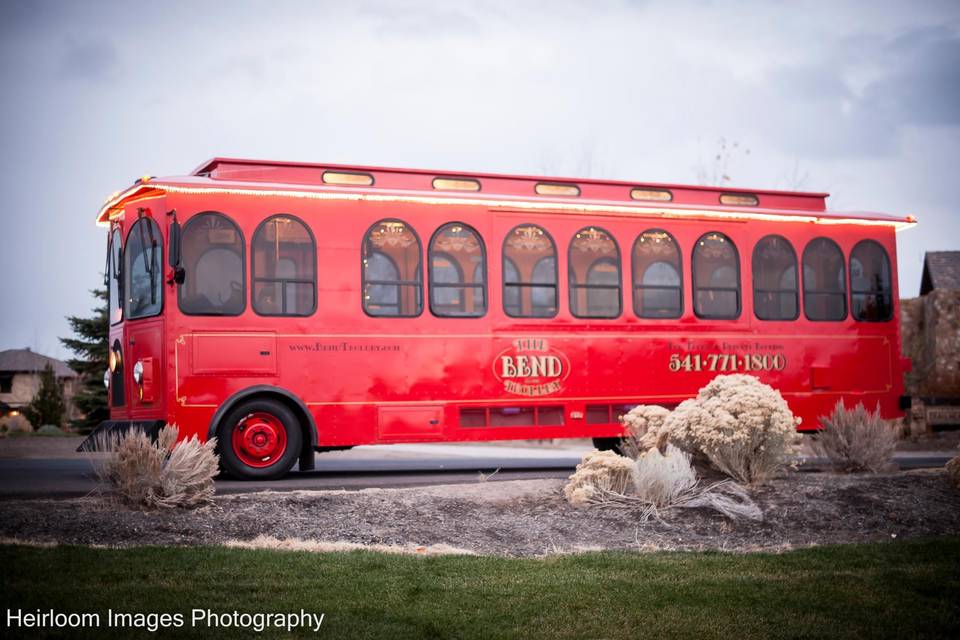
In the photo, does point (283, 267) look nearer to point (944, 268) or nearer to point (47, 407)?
point (47, 407)

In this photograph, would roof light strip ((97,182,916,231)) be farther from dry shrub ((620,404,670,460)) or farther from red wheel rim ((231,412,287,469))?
dry shrub ((620,404,670,460))

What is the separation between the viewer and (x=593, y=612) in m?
5.67

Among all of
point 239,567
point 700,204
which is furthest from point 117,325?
point 700,204

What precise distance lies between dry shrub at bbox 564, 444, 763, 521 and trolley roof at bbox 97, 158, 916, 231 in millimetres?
4481

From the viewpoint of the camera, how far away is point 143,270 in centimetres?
1195

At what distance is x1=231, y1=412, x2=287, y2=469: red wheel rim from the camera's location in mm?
11484

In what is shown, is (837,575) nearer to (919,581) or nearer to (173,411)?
(919,581)

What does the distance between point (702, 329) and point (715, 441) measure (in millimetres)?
4290

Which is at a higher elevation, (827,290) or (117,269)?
(117,269)

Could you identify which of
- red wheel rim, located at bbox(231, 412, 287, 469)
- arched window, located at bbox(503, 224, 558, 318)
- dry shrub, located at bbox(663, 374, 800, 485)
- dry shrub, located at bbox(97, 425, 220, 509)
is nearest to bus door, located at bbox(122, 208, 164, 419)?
red wheel rim, located at bbox(231, 412, 287, 469)

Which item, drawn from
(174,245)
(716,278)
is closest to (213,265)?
(174,245)

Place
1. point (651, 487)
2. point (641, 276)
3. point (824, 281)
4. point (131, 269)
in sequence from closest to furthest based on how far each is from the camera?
1. point (651, 487)
2. point (131, 269)
3. point (641, 276)
4. point (824, 281)

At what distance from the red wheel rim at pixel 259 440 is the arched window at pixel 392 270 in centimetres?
176

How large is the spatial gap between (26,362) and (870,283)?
46.9 meters
